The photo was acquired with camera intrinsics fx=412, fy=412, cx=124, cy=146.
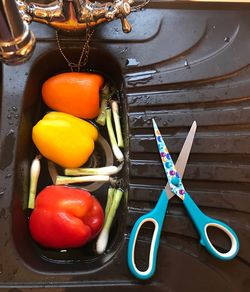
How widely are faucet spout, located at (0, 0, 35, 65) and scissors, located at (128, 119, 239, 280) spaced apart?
36 cm

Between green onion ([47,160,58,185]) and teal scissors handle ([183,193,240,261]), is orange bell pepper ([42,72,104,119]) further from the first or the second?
teal scissors handle ([183,193,240,261])

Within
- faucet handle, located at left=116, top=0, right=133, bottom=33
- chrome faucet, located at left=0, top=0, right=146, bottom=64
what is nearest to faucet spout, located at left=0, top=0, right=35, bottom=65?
chrome faucet, located at left=0, top=0, right=146, bottom=64

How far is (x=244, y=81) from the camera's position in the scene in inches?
32.9

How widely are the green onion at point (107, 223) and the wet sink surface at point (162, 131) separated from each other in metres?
0.02

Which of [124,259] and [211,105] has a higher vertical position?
[211,105]

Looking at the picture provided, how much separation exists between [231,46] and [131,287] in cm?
52

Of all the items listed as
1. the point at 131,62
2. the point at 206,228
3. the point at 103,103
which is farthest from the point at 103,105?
the point at 206,228

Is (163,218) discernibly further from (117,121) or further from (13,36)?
(13,36)

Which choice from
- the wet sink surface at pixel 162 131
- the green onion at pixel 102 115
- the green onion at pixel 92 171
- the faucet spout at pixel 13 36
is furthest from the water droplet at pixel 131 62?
the faucet spout at pixel 13 36

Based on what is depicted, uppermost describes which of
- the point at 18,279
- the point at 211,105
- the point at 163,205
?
the point at 211,105

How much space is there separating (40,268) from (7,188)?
0.16m

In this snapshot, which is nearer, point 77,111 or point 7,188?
point 7,188

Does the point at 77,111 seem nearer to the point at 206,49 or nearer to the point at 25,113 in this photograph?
the point at 25,113

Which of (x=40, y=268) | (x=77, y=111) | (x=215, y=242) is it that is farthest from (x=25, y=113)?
(x=215, y=242)
